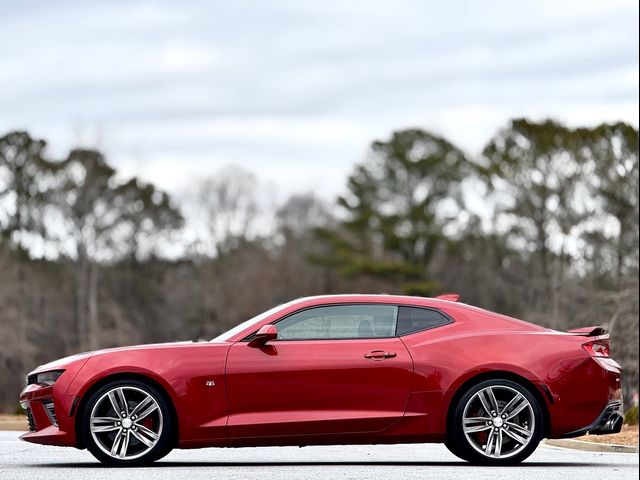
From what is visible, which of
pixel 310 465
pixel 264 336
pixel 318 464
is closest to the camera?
pixel 264 336

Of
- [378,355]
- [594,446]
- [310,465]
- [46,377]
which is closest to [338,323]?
[378,355]

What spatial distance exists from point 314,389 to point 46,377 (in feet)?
7.54

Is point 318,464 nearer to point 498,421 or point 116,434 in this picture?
point 498,421

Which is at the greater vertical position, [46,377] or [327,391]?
[46,377]

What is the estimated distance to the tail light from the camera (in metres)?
11.6

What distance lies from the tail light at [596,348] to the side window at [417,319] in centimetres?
118

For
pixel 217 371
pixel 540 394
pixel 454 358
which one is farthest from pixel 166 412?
pixel 540 394

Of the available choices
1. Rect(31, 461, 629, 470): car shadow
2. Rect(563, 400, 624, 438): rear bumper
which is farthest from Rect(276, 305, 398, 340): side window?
Rect(563, 400, 624, 438): rear bumper

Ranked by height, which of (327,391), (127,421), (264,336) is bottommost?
(127,421)

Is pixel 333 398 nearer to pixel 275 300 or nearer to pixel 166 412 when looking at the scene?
pixel 166 412

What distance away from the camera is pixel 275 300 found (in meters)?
69.9

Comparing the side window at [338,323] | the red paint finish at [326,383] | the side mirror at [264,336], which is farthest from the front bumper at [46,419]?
the side window at [338,323]

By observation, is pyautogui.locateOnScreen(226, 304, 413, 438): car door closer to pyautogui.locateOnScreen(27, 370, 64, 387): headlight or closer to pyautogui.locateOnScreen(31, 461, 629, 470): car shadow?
pyautogui.locateOnScreen(31, 461, 629, 470): car shadow

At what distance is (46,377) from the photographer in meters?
11.6
